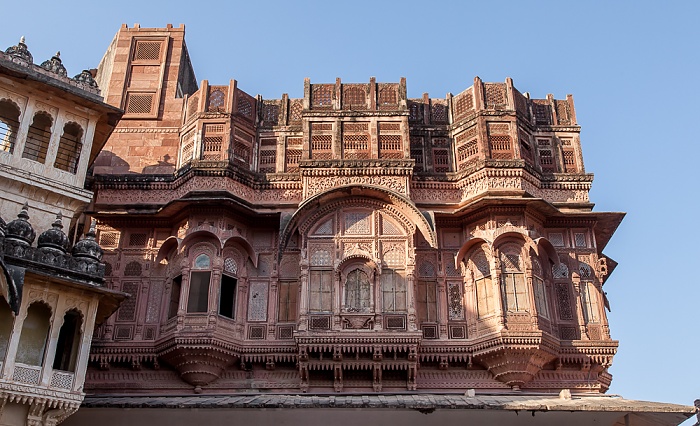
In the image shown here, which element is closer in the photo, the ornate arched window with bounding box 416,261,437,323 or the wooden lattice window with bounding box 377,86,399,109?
the ornate arched window with bounding box 416,261,437,323

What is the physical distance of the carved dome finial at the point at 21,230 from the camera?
13.4 m

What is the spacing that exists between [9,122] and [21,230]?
105 inches

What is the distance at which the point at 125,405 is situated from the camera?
47.9 feet

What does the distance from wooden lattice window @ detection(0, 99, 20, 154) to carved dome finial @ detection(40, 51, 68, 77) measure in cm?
110

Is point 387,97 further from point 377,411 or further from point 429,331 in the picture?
point 377,411

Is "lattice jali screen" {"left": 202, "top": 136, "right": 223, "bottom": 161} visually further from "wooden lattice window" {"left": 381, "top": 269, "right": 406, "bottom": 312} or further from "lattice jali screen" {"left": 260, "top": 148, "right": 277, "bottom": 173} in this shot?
"wooden lattice window" {"left": 381, "top": 269, "right": 406, "bottom": 312}

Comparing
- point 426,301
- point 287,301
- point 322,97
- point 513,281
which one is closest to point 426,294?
point 426,301

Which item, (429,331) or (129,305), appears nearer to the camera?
(429,331)

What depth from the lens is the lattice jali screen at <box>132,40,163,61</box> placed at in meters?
21.5

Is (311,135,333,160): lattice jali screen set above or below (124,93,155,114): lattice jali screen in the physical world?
below

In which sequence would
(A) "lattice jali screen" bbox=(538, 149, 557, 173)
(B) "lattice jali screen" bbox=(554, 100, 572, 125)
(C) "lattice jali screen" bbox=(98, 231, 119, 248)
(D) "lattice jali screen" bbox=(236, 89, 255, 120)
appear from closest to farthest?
(C) "lattice jali screen" bbox=(98, 231, 119, 248) < (A) "lattice jali screen" bbox=(538, 149, 557, 173) < (D) "lattice jali screen" bbox=(236, 89, 255, 120) < (B) "lattice jali screen" bbox=(554, 100, 572, 125)

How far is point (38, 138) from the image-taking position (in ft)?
49.8

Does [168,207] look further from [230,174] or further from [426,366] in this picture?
[426,366]

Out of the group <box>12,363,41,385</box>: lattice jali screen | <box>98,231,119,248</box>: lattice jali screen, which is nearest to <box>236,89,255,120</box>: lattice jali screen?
<box>98,231,119,248</box>: lattice jali screen
